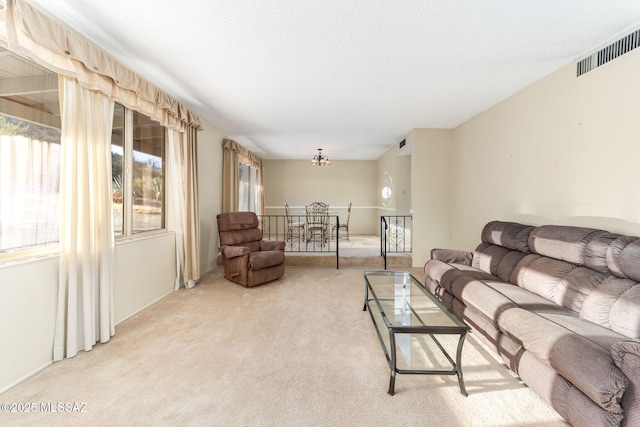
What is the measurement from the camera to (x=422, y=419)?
147 cm

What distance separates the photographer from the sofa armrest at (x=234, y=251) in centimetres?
375

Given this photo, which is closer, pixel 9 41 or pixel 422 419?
pixel 422 419

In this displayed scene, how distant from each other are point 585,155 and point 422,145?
268cm

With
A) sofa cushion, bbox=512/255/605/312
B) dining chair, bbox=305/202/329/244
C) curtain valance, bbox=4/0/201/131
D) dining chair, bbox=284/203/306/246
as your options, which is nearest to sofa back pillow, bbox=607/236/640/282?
sofa cushion, bbox=512/255/605/312

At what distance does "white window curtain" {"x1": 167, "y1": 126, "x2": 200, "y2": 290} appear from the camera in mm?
3545

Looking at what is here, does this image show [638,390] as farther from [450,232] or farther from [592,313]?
[450,232]

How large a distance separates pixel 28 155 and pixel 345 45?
2557 millimetres

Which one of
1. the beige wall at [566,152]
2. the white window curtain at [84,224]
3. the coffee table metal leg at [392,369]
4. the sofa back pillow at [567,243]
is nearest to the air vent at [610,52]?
the beige wall at [566,152]

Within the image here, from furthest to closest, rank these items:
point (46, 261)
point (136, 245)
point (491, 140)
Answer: point (491, 140), point (136, 245), point (46, 261)

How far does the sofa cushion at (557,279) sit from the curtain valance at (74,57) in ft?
13.5

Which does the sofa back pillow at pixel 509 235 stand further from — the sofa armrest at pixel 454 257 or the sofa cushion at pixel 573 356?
the sofa cushion at pixel 573 356

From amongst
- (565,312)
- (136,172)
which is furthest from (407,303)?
(136,172)

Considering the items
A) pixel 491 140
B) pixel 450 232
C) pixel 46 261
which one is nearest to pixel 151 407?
pixel 46 261

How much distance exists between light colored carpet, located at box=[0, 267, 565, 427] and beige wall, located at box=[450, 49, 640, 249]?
5.26 ft
